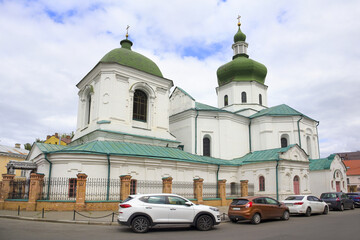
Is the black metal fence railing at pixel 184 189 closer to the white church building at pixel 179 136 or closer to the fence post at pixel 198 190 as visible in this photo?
the fence post at pixel 198 190

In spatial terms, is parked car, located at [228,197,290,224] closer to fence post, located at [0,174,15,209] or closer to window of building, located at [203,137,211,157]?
fence post, located at [0,174,15,209]

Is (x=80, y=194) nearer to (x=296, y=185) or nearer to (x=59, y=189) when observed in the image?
(x=59, y=189)

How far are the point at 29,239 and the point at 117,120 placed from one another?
47.6ft

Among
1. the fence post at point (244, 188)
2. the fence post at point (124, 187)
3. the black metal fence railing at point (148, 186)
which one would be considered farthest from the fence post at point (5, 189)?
the fence post at point (244, 188)

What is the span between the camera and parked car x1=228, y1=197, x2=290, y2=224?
12.6 m

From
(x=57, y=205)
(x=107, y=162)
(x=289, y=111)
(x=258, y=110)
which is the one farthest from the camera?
(x=258, y=110)

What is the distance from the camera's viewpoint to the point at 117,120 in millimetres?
22156

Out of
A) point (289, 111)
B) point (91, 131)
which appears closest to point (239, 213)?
point (91, 131)

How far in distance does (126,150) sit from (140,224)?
10.3 metres

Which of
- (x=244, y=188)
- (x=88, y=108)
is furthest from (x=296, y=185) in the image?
(x=88, y=108)

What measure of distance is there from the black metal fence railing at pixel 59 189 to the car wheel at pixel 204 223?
9.65m

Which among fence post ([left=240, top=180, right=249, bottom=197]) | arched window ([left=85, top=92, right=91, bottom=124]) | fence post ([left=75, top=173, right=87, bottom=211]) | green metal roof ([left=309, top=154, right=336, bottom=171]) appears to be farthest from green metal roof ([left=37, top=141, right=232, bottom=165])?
green metal roof ([left=309, top=154, right=336, bottom=171])

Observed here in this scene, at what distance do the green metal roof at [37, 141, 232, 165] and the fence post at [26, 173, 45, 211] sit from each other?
8.50 ft

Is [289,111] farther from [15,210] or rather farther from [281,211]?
[15,210]
